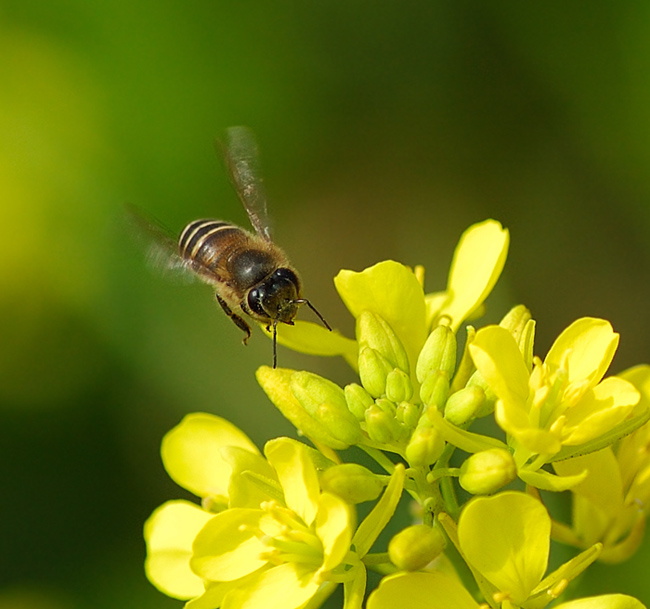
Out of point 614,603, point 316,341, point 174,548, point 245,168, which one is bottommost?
point 614,603

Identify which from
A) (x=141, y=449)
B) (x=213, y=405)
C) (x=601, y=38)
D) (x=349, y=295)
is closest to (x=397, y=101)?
(x=601, y=38)

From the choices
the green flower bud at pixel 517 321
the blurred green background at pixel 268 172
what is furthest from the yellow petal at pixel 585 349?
the blurred green background at pixel 268 172

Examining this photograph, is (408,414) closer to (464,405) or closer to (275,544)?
(464,405)

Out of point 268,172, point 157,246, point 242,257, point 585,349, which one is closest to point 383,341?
point 585,349

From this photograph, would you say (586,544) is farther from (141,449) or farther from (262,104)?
(262,104)

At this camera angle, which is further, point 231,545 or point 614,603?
point 231,545

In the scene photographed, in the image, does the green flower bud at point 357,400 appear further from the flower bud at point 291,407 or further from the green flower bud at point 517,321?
the green flower bud at point 517,321

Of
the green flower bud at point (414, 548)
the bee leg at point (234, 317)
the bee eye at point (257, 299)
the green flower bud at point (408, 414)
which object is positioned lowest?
the green flower bud at point (414, 548)
